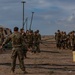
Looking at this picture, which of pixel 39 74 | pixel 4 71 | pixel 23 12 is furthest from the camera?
pixel 23 12

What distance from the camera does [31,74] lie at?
17.3 metres

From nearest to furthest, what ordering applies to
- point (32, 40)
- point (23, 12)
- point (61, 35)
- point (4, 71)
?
point (4, 71) → point (32, 40) → point (61, 35) → point (23, 12)

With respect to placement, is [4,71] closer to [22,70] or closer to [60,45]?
[22,70]

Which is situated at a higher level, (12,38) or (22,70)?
(12,38)

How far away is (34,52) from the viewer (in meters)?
33.6

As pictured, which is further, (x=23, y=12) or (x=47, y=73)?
(x=23, y=12)

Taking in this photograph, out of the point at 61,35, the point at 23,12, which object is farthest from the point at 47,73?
the point at 23,12

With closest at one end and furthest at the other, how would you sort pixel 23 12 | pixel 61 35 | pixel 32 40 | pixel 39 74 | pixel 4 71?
1. pixel 39 74
2. pixel 4 71
3. pixel 32 40
4. pixel 61 35
5. pixel 23 12

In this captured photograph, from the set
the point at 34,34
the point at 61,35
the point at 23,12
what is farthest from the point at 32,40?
the point at 23,12

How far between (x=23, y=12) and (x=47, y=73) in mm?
34564

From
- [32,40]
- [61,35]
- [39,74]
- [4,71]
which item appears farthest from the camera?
[61,35]

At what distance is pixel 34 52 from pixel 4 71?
15.1m

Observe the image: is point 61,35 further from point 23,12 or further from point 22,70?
point 22,70

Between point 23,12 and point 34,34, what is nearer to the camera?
point 34,34
